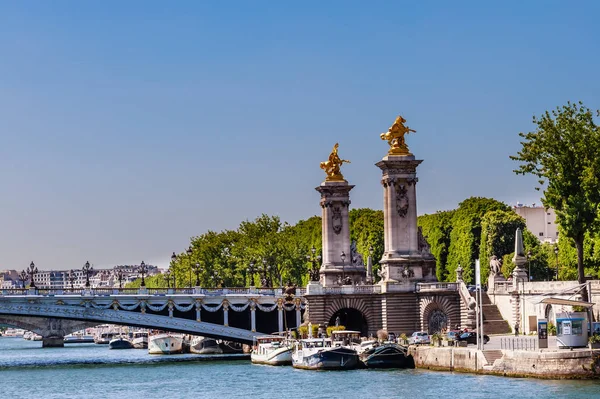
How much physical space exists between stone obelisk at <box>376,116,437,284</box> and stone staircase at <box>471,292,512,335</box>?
6822mm

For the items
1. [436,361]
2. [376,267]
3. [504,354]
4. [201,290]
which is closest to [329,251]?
[201,290]

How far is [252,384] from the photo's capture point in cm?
7956

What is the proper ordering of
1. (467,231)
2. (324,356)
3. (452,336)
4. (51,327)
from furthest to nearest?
(51,327), (467,231), (324,356), (452,336)

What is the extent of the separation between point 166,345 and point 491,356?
69.2 meters

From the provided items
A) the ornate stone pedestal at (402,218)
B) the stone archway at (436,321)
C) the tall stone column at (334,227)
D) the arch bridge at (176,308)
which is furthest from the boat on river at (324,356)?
the tall stone column at (334,227)

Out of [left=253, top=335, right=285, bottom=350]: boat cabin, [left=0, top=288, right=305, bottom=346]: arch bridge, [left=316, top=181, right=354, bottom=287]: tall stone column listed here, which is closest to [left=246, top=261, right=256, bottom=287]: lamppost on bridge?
[left=316, top=181, right=354, bottom=287]: tall stone column

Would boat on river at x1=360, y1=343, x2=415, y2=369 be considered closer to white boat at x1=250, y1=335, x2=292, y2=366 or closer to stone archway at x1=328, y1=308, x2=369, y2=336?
white boat at x1=250, y1=335, x2=292, y2=366

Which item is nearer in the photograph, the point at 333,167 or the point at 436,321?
the point at 436,321

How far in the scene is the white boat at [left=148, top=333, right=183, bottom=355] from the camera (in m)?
→ 135

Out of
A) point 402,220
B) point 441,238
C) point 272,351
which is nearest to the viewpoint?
point 272,351

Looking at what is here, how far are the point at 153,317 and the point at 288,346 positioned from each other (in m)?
17.1

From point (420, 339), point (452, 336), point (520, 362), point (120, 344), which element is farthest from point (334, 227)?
→ point (120, 344)

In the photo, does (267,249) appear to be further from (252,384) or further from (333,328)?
(252,384)

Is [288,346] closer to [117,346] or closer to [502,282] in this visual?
[502,282]
